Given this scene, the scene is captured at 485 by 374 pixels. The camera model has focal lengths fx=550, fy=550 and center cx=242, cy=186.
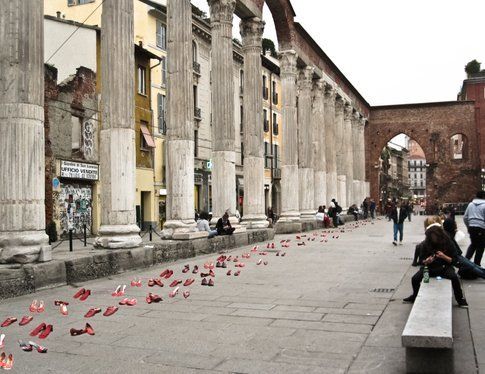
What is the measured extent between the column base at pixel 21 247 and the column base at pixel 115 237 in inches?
85.7

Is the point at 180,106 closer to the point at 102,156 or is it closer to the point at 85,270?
the point at 102,156

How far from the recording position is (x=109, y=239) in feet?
33.8

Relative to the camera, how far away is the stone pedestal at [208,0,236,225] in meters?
16.0

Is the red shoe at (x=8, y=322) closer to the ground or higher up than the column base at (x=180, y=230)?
closer to the ground

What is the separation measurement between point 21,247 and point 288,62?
709 inches

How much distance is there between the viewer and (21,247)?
793 cm

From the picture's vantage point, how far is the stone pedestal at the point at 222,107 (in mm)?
16047

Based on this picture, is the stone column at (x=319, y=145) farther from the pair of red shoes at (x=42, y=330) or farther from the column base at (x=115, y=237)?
the pair of red shoes at (x=42, y=330)

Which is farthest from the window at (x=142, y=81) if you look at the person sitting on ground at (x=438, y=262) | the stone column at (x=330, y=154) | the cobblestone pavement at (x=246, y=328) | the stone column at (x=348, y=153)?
the person sitting on ground at (x=438, y=262)

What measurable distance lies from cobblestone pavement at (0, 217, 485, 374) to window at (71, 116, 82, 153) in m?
15.1

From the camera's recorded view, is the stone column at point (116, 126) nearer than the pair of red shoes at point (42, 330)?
No

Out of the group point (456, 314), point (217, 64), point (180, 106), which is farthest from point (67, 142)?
point (456, 314)

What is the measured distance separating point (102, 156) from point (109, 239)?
1687 millimetres

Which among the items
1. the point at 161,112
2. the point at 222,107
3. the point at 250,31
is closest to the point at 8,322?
the point at 222,107
